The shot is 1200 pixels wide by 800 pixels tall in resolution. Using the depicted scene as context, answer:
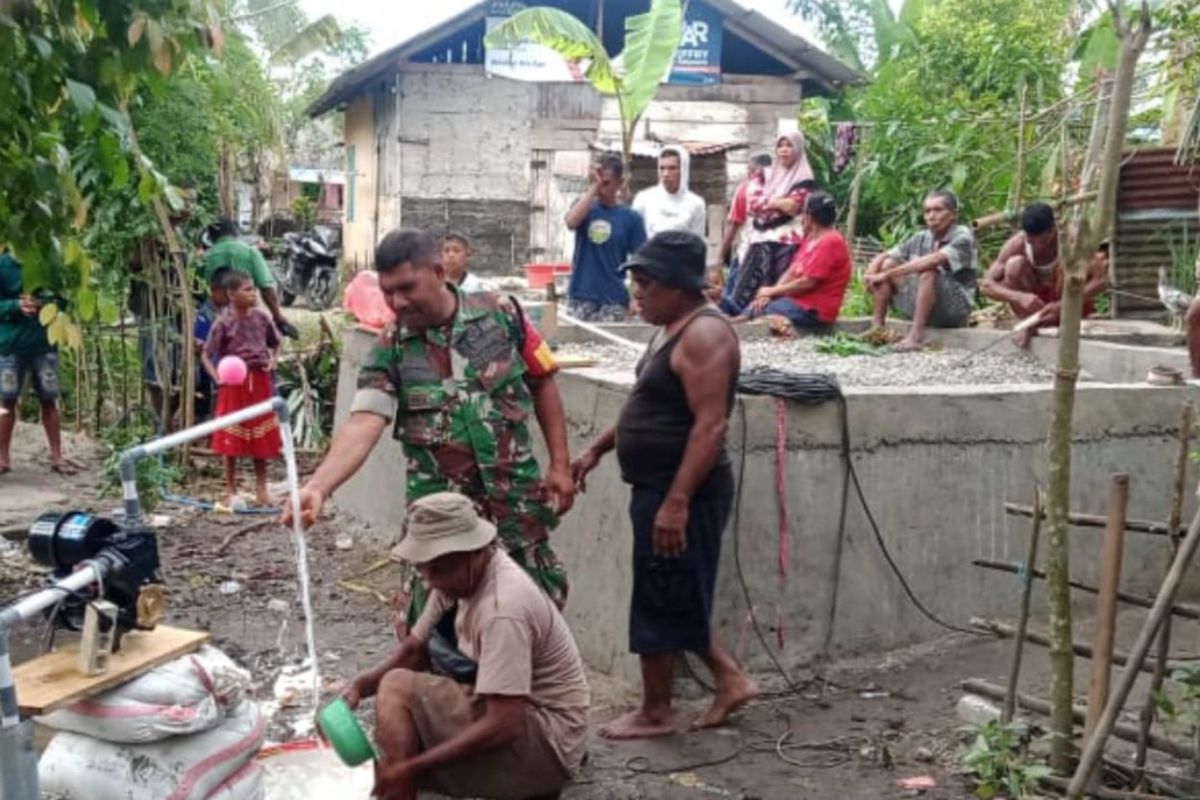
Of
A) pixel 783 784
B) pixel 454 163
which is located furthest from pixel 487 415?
pixel 454 163

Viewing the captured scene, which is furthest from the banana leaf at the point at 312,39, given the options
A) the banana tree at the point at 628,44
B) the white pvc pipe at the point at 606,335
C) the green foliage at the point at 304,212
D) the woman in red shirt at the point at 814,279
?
the green foliage at the point at 304,212

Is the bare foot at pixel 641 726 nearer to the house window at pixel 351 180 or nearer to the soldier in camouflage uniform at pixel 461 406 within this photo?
the soldier in camouflage uniform at pixel 461 406

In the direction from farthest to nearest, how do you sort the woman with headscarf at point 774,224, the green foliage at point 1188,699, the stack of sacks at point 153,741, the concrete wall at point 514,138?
the concrete wall at point 514,138
the woman with headscarf at point 774,224
the green foliage at point 1188,699
the stack of sacks at point 153,741

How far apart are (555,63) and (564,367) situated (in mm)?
11836

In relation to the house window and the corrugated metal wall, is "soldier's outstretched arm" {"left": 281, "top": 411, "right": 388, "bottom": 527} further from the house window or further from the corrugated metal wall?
the house window

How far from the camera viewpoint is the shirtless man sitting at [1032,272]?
8.44m

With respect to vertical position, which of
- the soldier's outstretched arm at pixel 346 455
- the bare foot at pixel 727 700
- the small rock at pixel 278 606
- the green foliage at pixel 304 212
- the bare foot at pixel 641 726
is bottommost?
the small rock at pixel 278 606

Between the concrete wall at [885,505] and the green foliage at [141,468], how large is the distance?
3.10 metres

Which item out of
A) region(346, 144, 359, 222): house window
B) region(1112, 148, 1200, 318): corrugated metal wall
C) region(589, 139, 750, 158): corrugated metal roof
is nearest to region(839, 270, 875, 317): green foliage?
region(1112, 148, 1200, 318): corrugated metal wall

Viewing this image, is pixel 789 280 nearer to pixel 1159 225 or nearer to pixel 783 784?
pixel 1159 225

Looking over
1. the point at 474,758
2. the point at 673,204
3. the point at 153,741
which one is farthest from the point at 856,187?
the point at 153,741

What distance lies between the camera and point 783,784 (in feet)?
15.0

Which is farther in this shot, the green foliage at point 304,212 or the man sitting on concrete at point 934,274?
the green foliage at point 304,212

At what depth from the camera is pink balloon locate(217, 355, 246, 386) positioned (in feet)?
27.2
